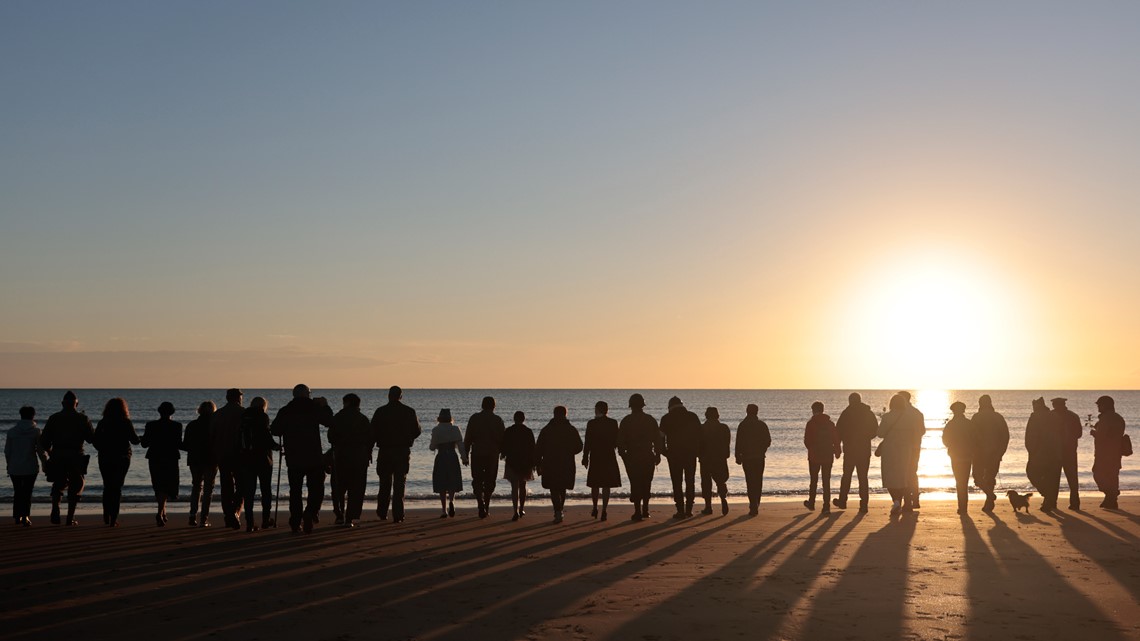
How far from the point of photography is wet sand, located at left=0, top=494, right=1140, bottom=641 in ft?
24.3

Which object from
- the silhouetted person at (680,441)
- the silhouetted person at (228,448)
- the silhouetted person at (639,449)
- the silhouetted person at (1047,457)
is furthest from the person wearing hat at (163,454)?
the silhouetted person at (1047,457)

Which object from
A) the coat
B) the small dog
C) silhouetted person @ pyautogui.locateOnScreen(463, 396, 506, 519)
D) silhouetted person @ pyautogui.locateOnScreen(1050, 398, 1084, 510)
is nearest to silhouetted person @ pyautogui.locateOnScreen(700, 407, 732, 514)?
the coat

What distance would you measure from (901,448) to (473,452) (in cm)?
666

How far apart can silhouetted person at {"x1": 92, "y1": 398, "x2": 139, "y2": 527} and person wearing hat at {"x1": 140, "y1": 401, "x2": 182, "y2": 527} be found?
0.80 feet

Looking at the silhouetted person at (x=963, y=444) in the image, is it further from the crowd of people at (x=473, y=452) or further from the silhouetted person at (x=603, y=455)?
the silhouetted person at (x=603, y=455)

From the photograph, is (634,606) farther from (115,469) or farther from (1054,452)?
(1054,452)

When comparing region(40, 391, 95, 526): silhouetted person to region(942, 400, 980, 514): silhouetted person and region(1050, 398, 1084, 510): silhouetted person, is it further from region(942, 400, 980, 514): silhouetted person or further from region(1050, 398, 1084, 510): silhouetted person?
region(1050, 398, 1084, 510): silhouetted person

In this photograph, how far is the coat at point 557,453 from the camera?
1555 cm

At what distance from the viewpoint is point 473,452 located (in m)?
15.7

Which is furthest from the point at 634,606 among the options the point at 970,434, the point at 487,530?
the point at 970,434

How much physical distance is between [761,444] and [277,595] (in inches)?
383

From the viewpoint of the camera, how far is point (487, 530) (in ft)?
45.8

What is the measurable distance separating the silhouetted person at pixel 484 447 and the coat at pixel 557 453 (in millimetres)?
646

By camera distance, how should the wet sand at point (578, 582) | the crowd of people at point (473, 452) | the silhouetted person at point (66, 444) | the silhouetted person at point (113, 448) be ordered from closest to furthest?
1. the wet sand at point (578, 582)
2. the crowd of people at point (473, 452)
3. the silhouetted person at point (113, 448)
4. the silhouetted person at point (66, 444)
